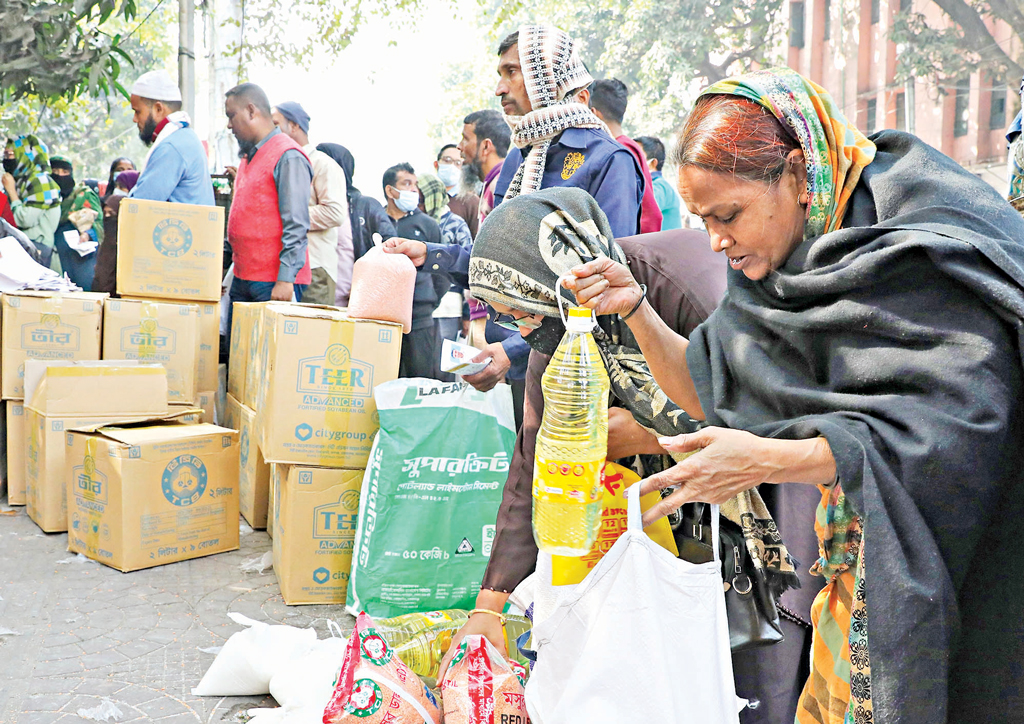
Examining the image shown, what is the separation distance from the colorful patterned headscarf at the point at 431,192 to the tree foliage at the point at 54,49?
2.30 metres

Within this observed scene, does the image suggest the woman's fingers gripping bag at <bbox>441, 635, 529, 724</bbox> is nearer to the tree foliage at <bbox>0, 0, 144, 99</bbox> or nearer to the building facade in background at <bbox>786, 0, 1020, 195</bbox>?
the tree foliage at <bbox>0, 0, 144, 99</bbox>

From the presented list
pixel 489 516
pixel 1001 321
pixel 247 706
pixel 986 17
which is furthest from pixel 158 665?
pixel 986 17

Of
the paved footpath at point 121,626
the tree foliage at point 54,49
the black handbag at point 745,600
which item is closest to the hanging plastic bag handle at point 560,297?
the black handbag at point 745,600

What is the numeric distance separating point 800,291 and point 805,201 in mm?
164

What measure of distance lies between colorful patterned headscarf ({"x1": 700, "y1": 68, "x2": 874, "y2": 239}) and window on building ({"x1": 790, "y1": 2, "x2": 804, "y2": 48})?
21.0 meters

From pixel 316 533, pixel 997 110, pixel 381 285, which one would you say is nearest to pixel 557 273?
pixel 381 285

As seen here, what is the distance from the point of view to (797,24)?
20328 millimetres

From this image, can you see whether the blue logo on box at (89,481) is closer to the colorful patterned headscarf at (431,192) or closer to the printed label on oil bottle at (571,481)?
the printed label on oil bottle at (571,481)

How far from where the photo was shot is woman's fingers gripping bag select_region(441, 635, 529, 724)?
75.4 inches

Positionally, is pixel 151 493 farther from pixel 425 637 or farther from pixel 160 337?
pixel 425 637

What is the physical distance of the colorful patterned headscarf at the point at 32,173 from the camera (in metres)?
8.33

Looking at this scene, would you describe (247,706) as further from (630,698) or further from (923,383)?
(923,383)

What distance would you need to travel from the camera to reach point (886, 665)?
1.14 meters

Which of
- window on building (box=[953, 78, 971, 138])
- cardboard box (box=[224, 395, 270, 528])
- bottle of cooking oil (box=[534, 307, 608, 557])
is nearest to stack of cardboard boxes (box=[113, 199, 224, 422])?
cardboard box (box=[224, 395, 270, 528])
